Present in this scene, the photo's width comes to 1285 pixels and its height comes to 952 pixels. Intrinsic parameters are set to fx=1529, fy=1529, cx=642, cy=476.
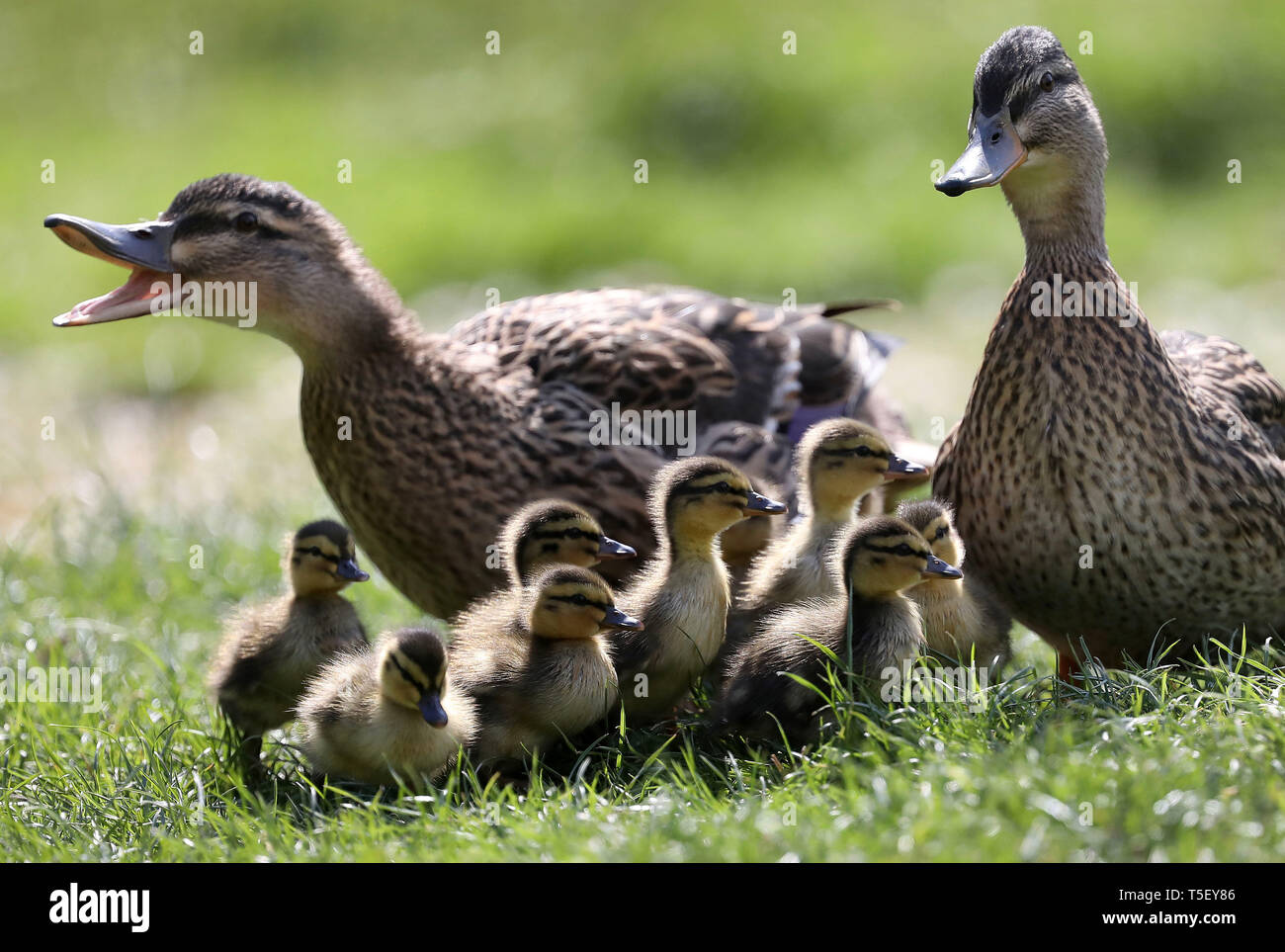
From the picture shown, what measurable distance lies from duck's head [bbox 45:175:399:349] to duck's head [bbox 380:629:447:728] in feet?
4.76

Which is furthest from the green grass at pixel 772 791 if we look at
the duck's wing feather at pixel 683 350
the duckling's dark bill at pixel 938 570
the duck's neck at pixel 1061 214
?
the duck's wing feather at pixel 683 350

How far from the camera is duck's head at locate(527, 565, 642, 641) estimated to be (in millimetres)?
3797

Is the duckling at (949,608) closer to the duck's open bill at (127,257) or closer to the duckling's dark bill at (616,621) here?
the duckling's dark bill at (616,621)

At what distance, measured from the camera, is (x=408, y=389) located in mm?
4730

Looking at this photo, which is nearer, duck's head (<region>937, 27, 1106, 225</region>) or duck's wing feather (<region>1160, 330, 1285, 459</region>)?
duck's head (<region>937, 27, 1106, 225</region>)

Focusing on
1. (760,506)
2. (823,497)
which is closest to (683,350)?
(823,497)

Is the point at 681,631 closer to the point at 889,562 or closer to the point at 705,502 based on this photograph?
the point at 705,502

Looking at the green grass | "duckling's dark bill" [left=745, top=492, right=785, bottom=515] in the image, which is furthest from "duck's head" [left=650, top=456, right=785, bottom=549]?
the green grass

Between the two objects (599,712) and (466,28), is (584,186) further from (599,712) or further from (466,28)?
(599,712)

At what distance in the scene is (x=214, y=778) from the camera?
418 cm

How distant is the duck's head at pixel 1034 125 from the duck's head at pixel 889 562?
2.99 ft

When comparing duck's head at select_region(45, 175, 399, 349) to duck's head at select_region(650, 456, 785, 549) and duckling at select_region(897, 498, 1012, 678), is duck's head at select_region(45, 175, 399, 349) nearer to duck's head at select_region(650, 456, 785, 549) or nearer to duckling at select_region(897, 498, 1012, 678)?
duck's head at select_region(650, 456, 785, 549)

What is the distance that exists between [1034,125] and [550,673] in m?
1.87
